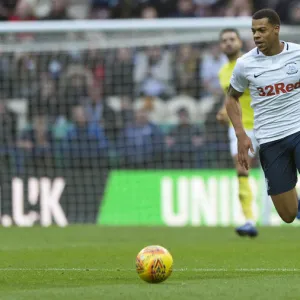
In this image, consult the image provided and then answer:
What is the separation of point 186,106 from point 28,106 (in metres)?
2.69

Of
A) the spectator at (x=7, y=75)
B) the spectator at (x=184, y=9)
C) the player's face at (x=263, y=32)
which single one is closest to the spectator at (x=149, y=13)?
the spectator at (x=184, y=9)

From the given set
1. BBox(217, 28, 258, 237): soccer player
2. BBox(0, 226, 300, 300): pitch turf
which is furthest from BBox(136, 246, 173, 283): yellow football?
BBox(217, 28, 258, 237): soccer player

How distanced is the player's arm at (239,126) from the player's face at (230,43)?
3267 mm

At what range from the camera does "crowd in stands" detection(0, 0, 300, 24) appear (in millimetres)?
17703

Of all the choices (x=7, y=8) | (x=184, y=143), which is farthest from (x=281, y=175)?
(x=7, y=8)

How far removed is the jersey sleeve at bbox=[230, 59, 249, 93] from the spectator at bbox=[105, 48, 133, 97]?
28.3ft

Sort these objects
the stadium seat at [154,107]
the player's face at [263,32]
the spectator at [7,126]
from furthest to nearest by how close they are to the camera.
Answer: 1. the stadium seat at [154,107]
2. the spectator at [7,126]
3. the player's face at [263,32]

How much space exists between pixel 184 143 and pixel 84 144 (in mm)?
1703

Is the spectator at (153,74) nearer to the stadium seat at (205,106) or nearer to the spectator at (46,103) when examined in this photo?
the stadium seat at (205,106)

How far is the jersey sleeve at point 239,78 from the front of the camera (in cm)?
780

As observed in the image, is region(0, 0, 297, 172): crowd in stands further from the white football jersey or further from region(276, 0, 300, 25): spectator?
the white football jersey

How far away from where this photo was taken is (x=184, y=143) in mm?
15125

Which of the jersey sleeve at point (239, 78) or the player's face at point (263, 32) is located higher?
the player's face at point (263, 32)

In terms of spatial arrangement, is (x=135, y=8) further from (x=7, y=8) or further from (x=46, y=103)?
(x=46, y=103)
